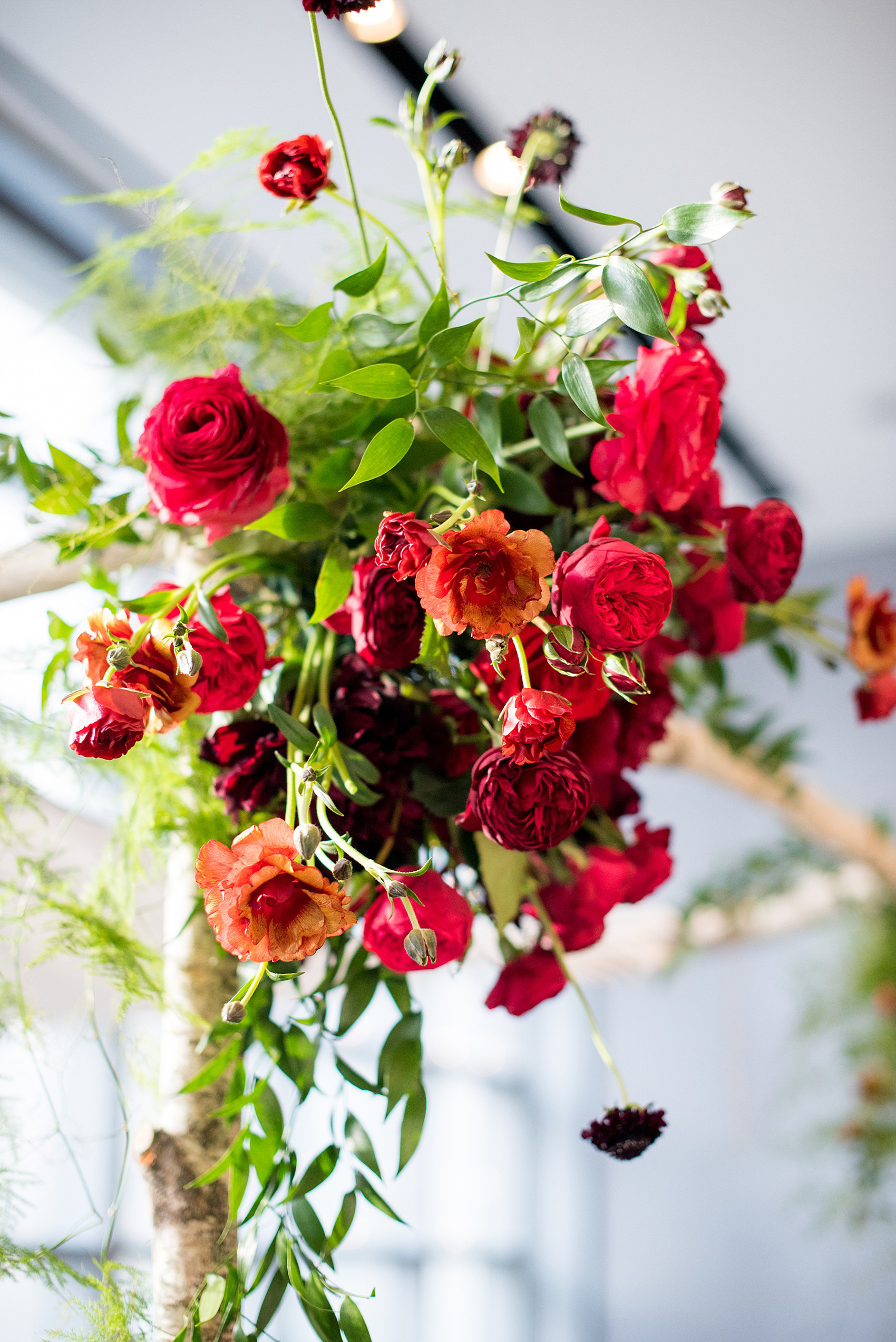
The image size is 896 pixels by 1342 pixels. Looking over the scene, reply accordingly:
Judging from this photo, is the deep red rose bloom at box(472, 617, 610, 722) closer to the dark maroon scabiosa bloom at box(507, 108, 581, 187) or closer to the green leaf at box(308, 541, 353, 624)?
the green leaf at box(308, 541, 353, 624)

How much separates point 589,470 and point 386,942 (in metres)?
0.24

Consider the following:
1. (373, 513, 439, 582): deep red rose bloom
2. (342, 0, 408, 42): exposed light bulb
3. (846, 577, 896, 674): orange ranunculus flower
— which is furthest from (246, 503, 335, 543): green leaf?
(342, 0, 408, 42): exposed light bulb

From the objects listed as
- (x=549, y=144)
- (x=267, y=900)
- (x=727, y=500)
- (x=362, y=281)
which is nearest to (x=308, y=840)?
(x=267, y=900)

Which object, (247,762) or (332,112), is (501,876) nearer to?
(247,762)

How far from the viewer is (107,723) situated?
0.32m

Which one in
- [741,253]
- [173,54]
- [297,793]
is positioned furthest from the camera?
[741,253]

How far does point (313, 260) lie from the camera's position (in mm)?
1853

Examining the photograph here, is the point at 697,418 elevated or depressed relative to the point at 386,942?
elevated

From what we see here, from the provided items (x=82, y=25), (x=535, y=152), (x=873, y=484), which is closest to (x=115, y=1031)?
(x=535, y=152)

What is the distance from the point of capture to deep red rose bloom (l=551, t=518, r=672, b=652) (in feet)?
1.03

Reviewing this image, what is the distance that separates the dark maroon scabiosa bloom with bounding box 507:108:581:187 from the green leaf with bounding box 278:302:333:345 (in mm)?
161

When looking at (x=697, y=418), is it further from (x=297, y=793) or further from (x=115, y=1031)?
(x=115, y=1031)

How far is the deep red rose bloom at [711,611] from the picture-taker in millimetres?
528

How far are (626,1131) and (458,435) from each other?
29cm
